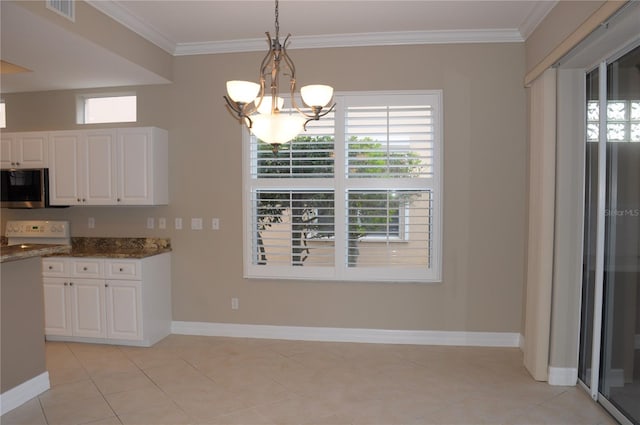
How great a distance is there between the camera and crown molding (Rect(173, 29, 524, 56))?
4.23 metres

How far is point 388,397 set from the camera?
3283mm

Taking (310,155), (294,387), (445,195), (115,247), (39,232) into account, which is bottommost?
(294,387)

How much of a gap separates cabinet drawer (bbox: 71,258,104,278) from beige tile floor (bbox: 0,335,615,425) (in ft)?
2.40

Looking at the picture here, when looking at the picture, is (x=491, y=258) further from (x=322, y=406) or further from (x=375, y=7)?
(x=375, y=7)

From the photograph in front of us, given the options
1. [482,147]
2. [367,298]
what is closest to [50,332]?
[367,298]

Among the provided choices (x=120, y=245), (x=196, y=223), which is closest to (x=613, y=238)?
(x=196, y=223)

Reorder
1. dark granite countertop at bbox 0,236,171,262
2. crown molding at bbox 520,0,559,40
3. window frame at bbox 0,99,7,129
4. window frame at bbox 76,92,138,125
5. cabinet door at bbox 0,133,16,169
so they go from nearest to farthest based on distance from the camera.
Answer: crown molding at bbox 520,0,559,40 → dark granite countertop at bbox 0,236,171,262 → cabinet door at bbox 0,133,16,169 → window frame at bbox 76,92,138,125 → window frame at bbox 0,99,7,129

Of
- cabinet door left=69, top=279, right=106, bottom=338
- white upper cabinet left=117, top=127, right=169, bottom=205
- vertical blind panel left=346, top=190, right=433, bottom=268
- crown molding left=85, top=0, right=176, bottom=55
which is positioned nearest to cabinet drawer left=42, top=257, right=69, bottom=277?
cabinet door left=69, top=279, right=106, bottom=338

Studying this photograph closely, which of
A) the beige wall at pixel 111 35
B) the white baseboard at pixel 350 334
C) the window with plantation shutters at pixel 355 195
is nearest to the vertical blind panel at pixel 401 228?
the window with plantation shutters at pixel 355 195

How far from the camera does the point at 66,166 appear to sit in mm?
4652

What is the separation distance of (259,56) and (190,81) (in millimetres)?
810

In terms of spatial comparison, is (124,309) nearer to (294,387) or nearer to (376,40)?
(294,387)

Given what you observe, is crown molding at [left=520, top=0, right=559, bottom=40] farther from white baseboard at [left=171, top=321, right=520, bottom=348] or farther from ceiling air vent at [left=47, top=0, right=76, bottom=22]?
ceiling air vent at [left=47, top=0, right=76, bottom=22]

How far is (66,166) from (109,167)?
504 millimetres
